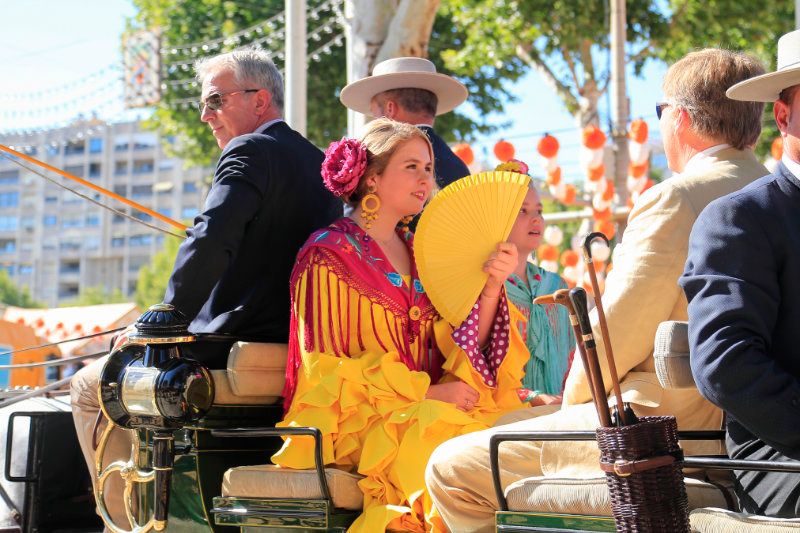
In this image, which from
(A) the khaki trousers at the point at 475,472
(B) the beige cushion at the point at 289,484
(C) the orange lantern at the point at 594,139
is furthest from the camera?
(C) the orange lantern at the point at 594,139

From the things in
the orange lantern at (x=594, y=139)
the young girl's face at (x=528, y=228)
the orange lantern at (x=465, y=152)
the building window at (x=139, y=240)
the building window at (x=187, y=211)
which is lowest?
the young girl's face at (x=528, y=228)

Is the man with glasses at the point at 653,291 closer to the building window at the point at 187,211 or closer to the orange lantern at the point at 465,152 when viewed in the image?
the orange lantern at the point at 465,152

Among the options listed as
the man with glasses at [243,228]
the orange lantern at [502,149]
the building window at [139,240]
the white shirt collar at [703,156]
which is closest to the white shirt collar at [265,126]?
the man with glasses at [243,228]

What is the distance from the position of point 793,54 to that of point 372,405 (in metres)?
1.89

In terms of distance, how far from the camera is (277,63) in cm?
2169

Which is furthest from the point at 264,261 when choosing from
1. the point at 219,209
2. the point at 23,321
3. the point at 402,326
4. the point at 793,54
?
the point at 23,321

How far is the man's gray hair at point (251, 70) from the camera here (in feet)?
15.5

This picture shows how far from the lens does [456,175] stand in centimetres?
527

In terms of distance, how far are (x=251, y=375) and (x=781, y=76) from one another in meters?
2.24

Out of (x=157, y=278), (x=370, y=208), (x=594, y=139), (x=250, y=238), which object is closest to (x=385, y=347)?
(x=370, y=208)

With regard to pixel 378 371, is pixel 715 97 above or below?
above

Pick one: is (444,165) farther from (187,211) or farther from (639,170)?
(187,211)

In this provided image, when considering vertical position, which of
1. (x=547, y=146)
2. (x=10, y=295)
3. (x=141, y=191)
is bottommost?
(x=547, y=146)

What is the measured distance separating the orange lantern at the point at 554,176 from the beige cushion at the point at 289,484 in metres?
10.3
